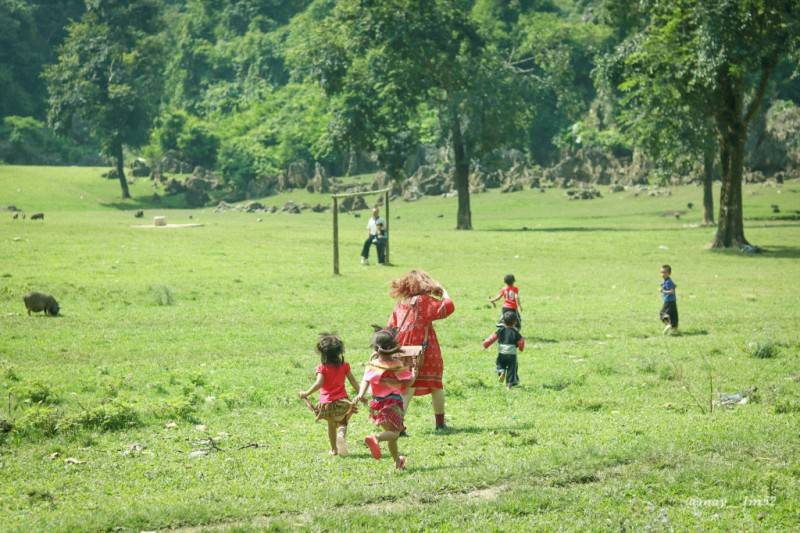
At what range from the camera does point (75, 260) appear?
121 ft

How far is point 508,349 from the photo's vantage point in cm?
1750

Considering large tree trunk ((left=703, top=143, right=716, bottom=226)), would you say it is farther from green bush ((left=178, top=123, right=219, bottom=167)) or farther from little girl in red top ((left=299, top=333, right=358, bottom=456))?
green bush ((left=178, top=123, right=219, bottom=167))

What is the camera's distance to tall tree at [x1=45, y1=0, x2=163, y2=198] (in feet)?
281

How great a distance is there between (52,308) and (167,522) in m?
16.9

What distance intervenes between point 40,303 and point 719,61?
25.6m

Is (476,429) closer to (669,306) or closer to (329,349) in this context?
(329,349)

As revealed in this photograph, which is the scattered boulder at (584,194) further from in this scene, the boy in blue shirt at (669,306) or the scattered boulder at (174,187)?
the boy in blue shirt at (669,306)

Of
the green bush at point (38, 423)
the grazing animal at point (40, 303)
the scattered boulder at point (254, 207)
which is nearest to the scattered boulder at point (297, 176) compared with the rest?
the scattered boulder at point (254, 207)

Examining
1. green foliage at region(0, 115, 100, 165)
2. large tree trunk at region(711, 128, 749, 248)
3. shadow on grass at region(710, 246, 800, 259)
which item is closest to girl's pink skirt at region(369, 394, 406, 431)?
shadow on grass at region(710, 246, 800, 259)

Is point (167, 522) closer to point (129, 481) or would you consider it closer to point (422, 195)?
point (129, 481)

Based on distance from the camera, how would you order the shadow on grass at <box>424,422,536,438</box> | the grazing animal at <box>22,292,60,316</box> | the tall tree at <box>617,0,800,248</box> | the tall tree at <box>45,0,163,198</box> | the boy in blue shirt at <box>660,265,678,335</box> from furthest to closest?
the tall tree at <box>45,0,163,198</box> → the tall tree at <box>617,0,800,248</box> → the grazing animal at <box>22,292,60,316</box> → the boy in blue shirt at <box>660,265,678,335</box> → the shadow on grass at <box>424,422,536,438</box>

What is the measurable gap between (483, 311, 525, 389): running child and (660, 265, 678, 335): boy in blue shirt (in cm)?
741

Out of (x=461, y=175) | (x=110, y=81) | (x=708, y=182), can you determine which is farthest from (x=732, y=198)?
(x=110, y=81)

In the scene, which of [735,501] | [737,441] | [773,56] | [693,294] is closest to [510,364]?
[737,441]
